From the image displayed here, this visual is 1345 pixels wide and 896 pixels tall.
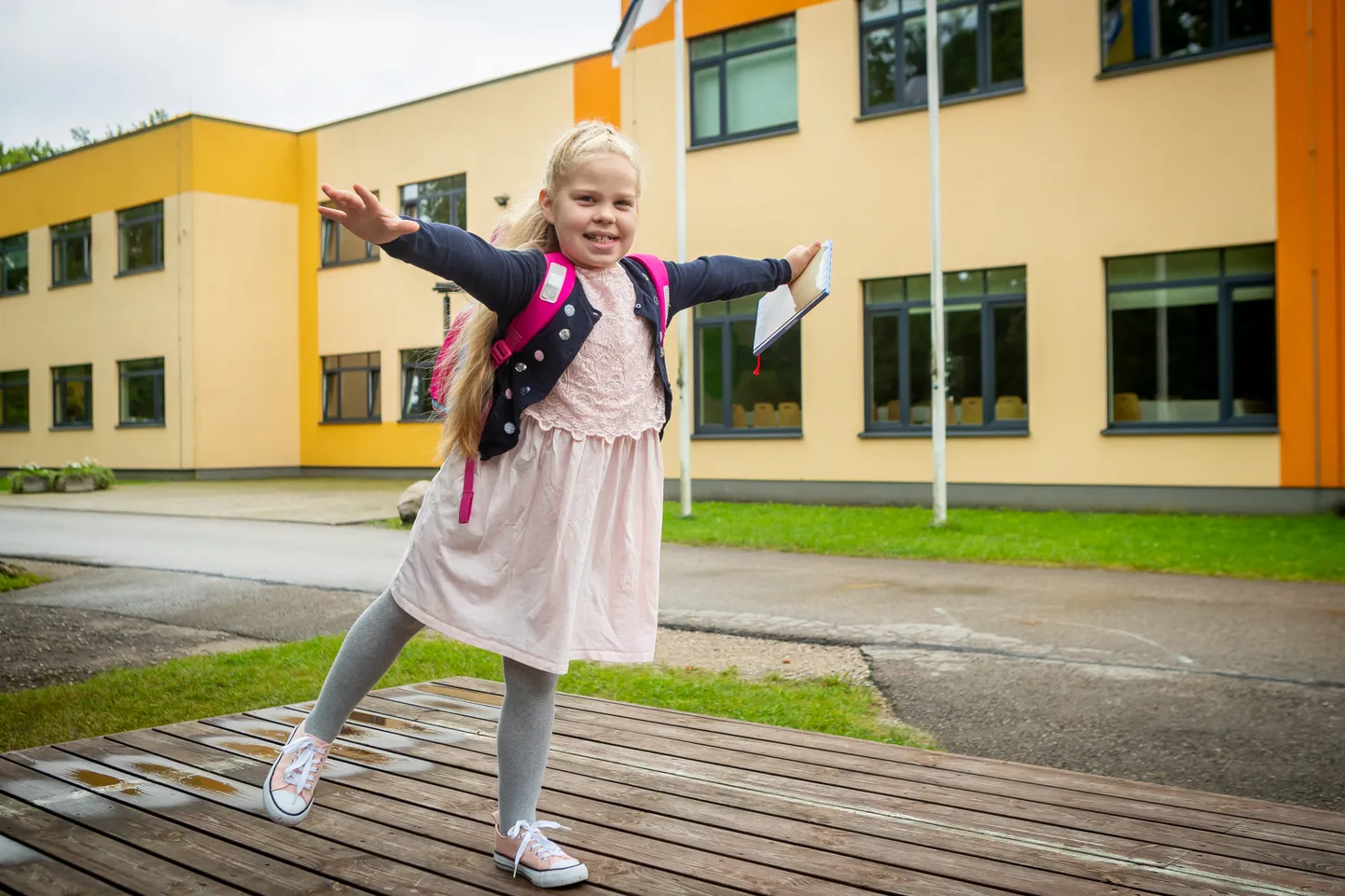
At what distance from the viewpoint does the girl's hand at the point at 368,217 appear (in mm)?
2295

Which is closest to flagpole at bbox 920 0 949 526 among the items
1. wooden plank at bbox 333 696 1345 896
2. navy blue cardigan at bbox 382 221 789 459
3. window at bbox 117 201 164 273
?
wooden plank at bbox 333 696 1345 896

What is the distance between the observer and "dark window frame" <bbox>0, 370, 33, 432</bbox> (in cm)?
2920

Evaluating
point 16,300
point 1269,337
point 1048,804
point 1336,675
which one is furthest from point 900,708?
point 16,300

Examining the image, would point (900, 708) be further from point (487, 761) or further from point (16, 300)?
point (16, 300)

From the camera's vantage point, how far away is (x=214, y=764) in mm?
3357

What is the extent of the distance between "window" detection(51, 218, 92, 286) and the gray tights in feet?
94.0

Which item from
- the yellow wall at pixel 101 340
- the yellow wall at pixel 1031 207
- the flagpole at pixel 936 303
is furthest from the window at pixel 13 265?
the flagpole at pixel 936 303

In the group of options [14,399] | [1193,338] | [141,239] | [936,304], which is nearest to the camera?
[936,304]

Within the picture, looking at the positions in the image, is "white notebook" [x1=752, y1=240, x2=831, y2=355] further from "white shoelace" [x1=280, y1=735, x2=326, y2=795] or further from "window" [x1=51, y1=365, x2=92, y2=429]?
"window" [x1=51, y1=365, x2=92, y2=429]

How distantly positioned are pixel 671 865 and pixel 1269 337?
1274 centimetres

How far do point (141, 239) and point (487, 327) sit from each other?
27.1m

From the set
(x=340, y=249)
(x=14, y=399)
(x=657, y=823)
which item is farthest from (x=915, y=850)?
(x=14, y=399)

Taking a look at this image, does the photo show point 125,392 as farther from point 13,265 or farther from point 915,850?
point 915,850

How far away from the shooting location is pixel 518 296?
2.58m
